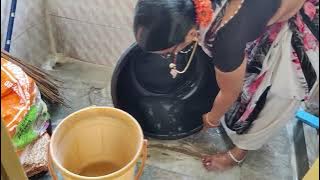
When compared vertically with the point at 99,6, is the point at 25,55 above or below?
below

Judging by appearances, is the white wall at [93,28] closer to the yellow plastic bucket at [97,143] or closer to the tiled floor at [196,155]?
the tiled floor at [196,155]

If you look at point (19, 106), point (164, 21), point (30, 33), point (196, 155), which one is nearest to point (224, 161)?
point (196, 155)

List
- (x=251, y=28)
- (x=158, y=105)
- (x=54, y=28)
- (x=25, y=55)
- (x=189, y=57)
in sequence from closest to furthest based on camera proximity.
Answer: (x=251, y=28) → (x=189, y=57) → (x=158, y=105) → (x=25, y=55) → (x=54, y=28)

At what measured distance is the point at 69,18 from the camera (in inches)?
69.7

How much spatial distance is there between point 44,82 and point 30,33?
0.90 ft

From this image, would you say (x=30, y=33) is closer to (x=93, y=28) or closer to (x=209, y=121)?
(x=93, y=28)

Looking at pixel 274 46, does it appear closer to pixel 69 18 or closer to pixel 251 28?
pixel 251 28

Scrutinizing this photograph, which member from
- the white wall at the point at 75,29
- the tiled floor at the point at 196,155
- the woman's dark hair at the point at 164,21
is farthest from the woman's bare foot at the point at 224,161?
the white wall at the point at 75,29

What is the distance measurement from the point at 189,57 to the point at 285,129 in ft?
1.77

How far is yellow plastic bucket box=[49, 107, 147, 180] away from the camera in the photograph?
3.94 ft

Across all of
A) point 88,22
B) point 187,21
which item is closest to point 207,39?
point 187,21

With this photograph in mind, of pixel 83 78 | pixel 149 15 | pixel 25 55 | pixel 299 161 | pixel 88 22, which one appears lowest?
pixel 299 161

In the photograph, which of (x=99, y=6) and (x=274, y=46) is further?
(x=99, y=6)

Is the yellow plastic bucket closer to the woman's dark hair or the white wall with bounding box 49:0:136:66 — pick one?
the woman's dark hair
